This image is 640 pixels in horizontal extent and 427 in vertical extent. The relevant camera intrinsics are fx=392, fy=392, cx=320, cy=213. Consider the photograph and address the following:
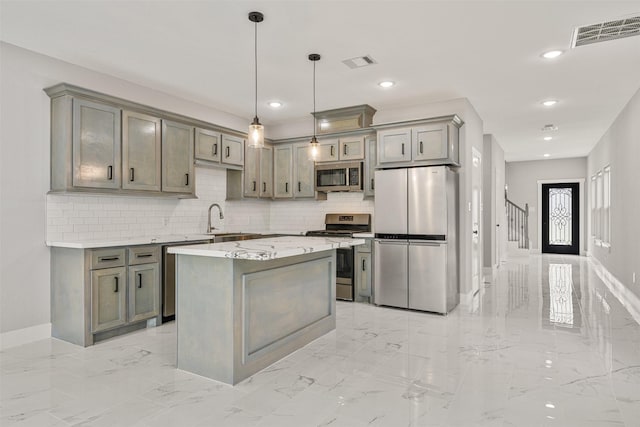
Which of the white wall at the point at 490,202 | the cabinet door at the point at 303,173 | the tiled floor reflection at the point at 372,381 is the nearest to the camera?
the tiled floor reflection at the point at 372,381

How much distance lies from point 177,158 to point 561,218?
1143 centimetres

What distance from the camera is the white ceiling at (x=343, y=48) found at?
3018 mm

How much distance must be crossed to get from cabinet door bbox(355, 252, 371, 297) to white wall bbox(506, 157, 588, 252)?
8776 millimetres

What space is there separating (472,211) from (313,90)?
2856 millimetres

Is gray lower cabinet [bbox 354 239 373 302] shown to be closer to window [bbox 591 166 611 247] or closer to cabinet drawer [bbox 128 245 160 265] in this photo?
cabinet drawer [bbox 128 245 160 265]

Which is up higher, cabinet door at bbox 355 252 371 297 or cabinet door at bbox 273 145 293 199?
cabinet door at bbox 273 145 293 199

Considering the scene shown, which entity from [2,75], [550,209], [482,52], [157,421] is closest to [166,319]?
[157,421]

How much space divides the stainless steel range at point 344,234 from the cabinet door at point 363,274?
90mm

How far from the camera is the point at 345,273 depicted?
552cm

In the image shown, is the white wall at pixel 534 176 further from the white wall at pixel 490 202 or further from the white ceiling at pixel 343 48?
the white ceiling at pixel 343 48

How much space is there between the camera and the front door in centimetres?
1155

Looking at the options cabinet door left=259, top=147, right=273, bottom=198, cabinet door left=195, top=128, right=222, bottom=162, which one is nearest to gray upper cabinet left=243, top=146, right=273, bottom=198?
cabinet door left=259, top=147, right=273, bottom=198

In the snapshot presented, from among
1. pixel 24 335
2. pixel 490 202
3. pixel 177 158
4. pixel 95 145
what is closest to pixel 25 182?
pixel 95 145

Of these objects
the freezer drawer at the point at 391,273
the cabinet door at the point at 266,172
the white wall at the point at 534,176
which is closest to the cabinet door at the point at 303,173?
the cabinet door at the point at 266,172
